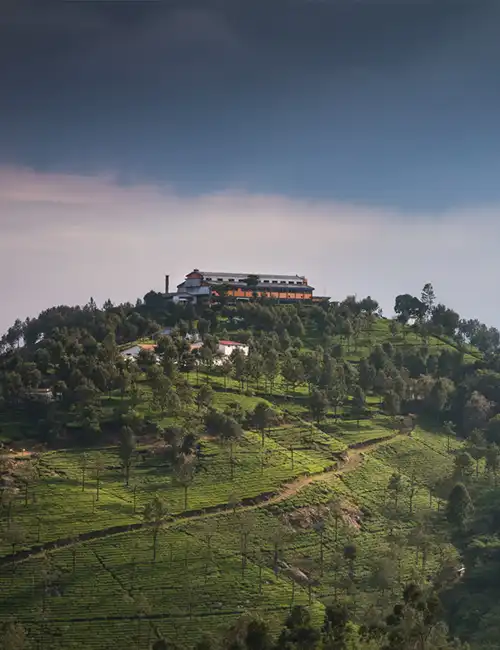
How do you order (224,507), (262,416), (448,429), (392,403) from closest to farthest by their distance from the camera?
(224,507), (262,416), (392,403), (448,429)

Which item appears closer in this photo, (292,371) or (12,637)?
(12,637)

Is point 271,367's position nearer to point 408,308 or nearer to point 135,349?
point 135,349

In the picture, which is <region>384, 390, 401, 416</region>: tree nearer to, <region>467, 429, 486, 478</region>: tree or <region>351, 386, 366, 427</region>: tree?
<region>351, 386, 366, 427</region>: tree

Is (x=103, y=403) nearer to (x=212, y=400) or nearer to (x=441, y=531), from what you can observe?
(x=212, y=400)

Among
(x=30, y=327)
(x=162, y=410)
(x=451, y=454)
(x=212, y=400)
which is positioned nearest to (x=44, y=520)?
(x=162, y=410)

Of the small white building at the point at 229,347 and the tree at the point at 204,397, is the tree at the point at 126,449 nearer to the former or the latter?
the tree at the point at 204,397

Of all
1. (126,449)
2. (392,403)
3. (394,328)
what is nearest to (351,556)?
(126,449)

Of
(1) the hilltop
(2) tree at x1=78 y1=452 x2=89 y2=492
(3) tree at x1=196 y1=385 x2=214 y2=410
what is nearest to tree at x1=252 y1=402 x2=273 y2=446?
(1) the hilltop
